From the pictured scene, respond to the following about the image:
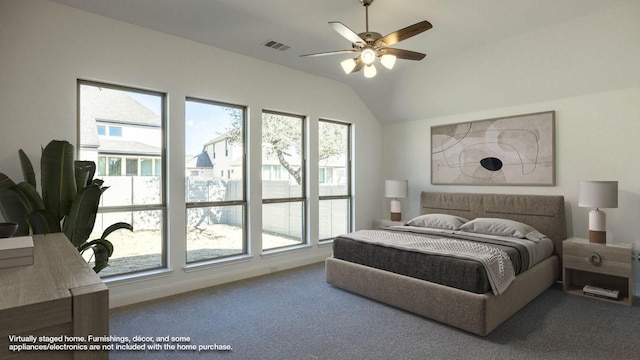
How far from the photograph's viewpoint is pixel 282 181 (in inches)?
196

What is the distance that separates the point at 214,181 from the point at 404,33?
9.46 feet

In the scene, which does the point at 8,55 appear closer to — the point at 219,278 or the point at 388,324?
the point at 219,278

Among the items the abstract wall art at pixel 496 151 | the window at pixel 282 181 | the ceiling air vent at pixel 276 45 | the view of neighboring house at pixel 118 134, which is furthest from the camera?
the window at pixel 282 181

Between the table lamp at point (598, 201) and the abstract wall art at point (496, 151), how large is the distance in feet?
2.25

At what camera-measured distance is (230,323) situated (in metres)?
3.03

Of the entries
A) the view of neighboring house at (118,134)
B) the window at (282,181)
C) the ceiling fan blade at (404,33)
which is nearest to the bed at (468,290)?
the window at (282,181)

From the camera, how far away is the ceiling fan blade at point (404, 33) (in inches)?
101

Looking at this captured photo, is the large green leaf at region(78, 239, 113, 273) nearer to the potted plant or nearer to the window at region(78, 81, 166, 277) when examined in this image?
the potted plant

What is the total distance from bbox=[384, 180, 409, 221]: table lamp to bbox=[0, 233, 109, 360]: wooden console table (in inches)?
195

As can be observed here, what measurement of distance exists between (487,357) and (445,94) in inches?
148

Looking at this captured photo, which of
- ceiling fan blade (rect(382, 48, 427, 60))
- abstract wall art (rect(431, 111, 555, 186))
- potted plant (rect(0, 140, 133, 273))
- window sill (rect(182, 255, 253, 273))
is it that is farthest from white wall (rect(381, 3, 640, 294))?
potted plant (rect(0, 140, 133, 273))

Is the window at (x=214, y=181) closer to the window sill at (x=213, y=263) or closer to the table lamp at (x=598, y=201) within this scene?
the window sill at (x=213, y=263)

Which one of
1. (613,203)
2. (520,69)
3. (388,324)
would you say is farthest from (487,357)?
(520,69)

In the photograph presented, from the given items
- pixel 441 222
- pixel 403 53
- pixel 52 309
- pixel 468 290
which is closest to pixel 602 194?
pixel 441 222
